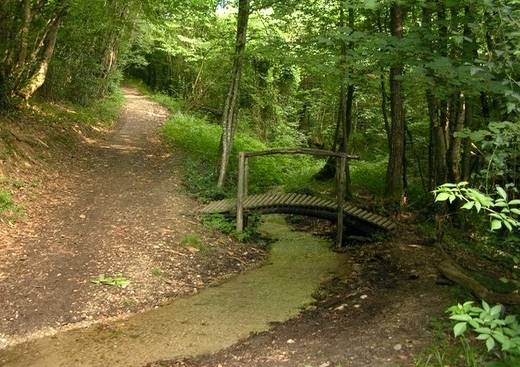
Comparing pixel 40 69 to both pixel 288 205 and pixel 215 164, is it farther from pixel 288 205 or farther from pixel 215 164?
pixel 288 205

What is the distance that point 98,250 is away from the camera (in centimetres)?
711

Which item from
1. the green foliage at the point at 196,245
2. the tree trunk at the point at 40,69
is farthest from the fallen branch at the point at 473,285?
the tree trunk at the point at 40,69

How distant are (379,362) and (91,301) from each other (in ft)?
11.5

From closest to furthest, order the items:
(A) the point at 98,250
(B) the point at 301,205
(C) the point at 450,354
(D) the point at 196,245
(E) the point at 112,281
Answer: (C) the point at 450,354 < (E) the point at 112,281 < (A) the point at 98,250 < (D) the point at 196,245 < (B) the point at 301,205

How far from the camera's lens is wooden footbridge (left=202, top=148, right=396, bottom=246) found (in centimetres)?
920

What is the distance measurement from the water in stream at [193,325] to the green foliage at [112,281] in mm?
632

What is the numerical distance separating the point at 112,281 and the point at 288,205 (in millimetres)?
4171

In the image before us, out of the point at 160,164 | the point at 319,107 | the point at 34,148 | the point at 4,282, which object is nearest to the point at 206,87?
the point at 319,107

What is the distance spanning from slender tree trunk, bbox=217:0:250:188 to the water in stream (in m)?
3.75

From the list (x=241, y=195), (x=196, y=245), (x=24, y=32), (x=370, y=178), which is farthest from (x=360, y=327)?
(x=24, y=32)

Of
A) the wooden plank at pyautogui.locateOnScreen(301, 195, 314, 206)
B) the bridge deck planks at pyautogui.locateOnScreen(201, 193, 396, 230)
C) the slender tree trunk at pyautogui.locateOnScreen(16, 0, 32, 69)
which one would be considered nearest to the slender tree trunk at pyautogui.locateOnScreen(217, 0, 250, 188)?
the bridge deck planks at pyautogui.locateOnScreen(201, 193, 396, 230)

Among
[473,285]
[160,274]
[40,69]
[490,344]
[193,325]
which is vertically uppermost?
[40,69]

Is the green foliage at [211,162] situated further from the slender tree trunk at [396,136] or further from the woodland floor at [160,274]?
the slender tree trunk at [396,136]

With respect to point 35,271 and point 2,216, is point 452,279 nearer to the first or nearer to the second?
point 35,271
